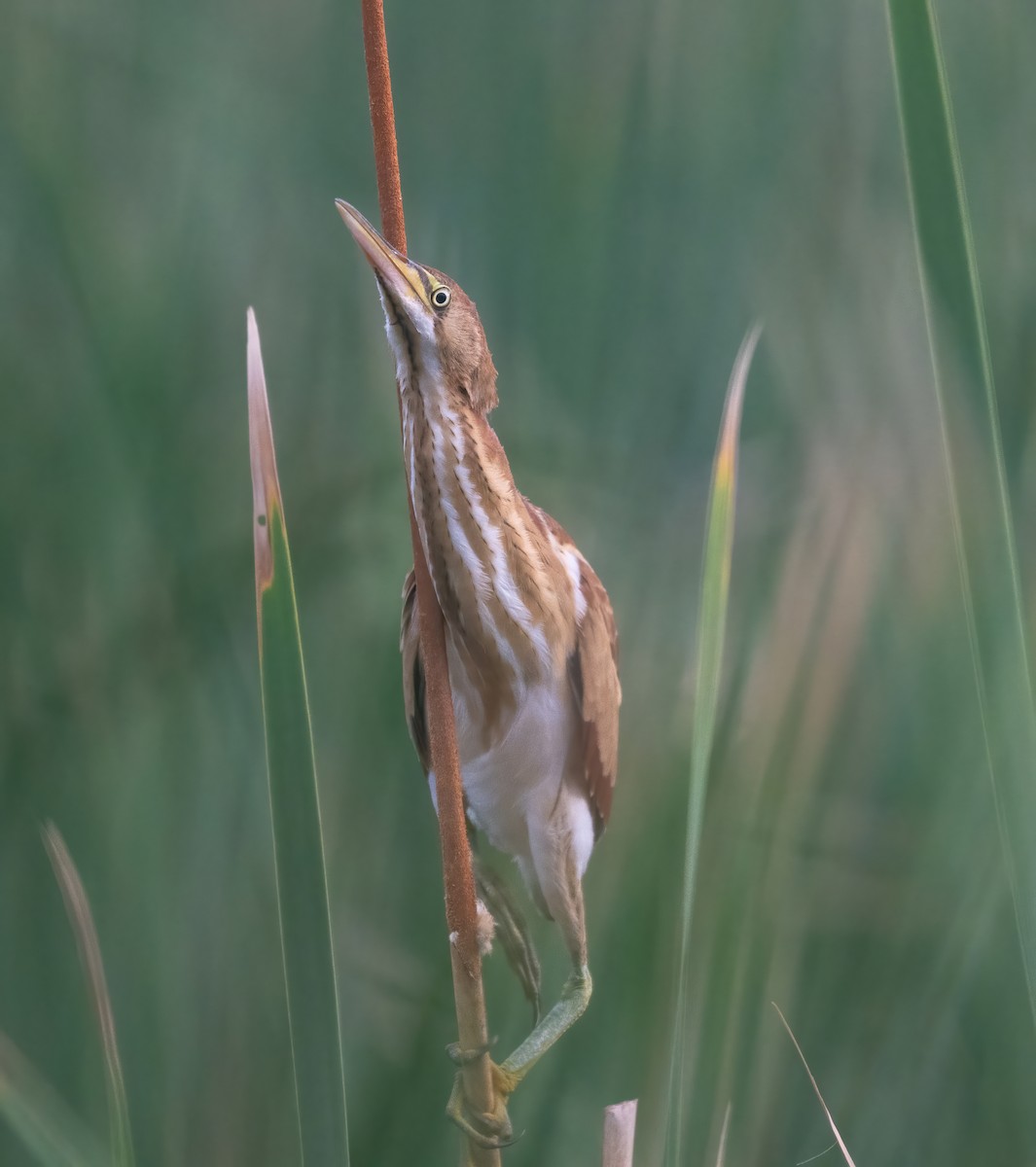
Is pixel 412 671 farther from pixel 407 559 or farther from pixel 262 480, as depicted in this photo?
pixel 262 480

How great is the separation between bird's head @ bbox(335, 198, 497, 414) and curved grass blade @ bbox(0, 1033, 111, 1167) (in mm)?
416

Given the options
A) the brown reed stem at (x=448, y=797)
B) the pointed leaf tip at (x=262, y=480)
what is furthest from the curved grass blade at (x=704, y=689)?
the pointed leaf tip at (x=262, y=480)

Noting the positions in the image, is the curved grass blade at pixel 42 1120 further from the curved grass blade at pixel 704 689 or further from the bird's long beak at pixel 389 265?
the bird's long beak at pixel 389 265

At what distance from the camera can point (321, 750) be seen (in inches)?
38.9

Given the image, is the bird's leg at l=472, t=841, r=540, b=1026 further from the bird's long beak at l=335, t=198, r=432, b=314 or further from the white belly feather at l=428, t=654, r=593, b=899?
the bird's long beak at l=335, t=198, r=432, b=314

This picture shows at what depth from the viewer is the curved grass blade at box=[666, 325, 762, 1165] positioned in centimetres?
57

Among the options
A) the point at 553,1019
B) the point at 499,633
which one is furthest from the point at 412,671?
the point at 553,1019

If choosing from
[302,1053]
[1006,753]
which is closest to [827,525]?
[1006,753]

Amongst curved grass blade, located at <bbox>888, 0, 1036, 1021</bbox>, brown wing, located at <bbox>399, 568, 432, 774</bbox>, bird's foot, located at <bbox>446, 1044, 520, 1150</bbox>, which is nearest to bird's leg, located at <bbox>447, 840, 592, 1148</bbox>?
bird's foot, located at <bbox>446, 1044, 520, 1150</bbox>

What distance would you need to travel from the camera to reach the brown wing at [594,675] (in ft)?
2.68

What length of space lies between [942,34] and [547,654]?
68 centimetres

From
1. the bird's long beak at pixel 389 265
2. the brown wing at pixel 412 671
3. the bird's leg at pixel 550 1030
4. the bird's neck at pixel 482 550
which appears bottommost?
the bird's leg at pixel 550 1030

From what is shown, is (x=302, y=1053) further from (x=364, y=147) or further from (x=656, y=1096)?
(x=364, y=147)

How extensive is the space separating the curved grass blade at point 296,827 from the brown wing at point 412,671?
27 centimetres
